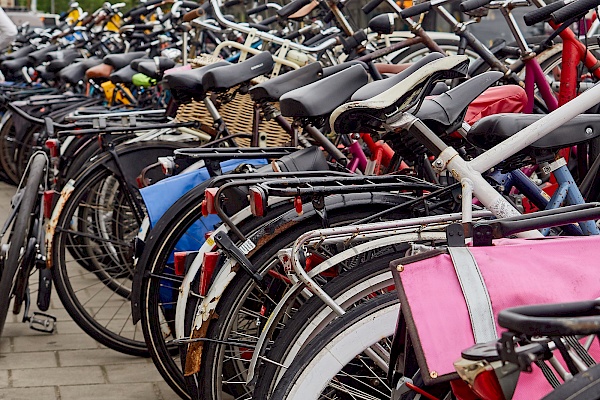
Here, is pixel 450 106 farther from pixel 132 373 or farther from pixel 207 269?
pixel 132 373

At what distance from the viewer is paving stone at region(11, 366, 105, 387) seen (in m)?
4.57

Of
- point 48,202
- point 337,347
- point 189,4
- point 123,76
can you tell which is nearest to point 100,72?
point 123,76

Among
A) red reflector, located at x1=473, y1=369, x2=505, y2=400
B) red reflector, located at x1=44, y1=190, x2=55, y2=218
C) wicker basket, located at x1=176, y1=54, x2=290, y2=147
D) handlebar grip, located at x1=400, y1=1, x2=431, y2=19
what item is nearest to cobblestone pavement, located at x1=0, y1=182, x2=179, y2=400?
red reflector, located at x1=44, y1=190, x2=55, y2=218

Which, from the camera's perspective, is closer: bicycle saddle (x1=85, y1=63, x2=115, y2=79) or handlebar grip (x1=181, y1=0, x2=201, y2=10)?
bicycle saddle (x1=85, y1=63, x2=115, y2=79)

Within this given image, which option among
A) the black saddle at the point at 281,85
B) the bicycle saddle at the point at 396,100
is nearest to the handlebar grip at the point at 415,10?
the black saddle at the point at 281,85

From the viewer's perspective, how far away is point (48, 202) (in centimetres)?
481

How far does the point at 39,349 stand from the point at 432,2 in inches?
92.6

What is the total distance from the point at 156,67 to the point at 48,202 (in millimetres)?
1325

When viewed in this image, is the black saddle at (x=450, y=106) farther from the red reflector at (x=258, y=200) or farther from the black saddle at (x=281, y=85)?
the black saddle at (x=281, y=85)

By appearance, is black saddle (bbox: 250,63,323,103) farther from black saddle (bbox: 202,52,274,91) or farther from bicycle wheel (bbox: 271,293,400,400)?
bicycle wheel (bbox: 271,293,400,400)

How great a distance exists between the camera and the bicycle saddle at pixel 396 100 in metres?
2.76

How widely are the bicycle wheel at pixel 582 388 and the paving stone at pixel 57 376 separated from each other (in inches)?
128

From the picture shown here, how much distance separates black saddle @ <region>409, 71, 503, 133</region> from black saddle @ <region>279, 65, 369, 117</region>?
1.39 feet

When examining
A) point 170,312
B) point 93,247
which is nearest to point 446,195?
point 170,312
